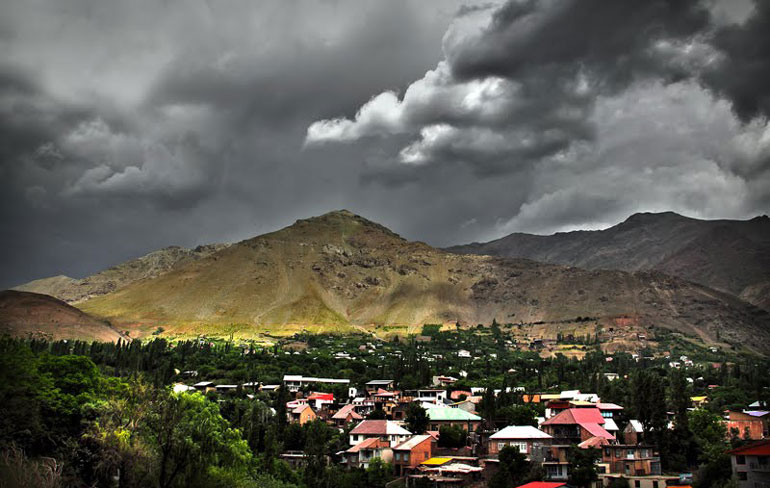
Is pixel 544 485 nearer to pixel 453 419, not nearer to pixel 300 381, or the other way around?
pixel 453 419

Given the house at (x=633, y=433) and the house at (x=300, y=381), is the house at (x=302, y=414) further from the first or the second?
the house at (x=633, y=433)

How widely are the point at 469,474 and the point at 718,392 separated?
286ft

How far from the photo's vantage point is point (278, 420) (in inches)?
4614

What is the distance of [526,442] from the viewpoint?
305ft

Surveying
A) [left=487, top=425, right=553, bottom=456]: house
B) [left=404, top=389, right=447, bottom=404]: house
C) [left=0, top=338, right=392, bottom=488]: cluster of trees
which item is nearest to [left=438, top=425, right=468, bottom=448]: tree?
[left=487, top=425, right=553, bottom=456]: house

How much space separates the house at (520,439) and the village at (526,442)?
0.14 m

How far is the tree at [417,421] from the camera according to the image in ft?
358

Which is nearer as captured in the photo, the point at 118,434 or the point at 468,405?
the point at 118,434

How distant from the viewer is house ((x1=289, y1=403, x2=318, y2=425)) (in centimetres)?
12675

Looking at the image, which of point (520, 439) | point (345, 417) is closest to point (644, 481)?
point (520, 439)

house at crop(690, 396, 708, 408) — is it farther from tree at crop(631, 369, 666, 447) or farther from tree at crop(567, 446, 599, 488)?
tree at crop(567, 446, 599, 488)

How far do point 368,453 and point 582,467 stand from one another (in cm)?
3226

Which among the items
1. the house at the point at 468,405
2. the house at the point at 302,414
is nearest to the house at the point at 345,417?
the house at the point at 302,414

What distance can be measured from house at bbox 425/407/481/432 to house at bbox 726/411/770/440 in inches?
1549
